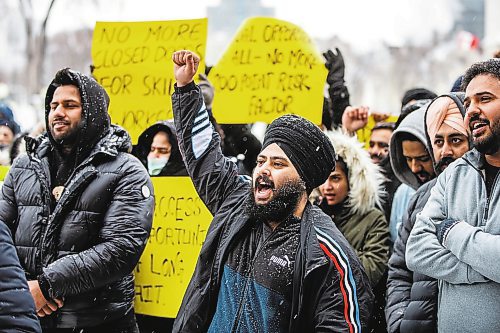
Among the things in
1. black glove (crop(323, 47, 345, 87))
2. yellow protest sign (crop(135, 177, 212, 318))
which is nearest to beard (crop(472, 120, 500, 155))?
yellow protest sign (crop(135, 177, 212, 318))

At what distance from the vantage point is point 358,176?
4.90 metres

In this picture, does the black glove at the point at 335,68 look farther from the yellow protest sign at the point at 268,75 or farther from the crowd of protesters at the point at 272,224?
the crowd of protesters at the point at 272,224

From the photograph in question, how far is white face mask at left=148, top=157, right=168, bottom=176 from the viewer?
558 cm

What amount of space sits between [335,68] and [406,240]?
8.29ft

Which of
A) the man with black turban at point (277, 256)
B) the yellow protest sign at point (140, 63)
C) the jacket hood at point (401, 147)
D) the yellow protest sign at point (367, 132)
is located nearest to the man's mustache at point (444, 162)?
the jacket hood at point (401, 147)

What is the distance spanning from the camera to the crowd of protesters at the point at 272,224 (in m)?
3.23

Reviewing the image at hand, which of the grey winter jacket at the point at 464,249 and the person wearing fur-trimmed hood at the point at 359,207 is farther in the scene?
the person wearing fur-trimmed hood at the point at 359,207

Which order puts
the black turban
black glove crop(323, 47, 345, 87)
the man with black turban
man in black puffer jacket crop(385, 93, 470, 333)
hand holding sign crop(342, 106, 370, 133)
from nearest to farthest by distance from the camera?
the man with black turban → the black turban → man in black puffer jacket crop(385, 93, 470, 333) → hand holding sign crop(342, 106, 370, 133) → black glove crop(323, 47, 345, 87)

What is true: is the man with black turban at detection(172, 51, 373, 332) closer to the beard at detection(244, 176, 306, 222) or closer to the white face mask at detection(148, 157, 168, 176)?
the beard at detection(244, 176, 306, 222)

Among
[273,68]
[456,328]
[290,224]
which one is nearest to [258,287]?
[290,224]

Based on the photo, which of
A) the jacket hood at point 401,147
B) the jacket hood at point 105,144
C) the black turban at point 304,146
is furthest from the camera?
the jacket hood at point 401,147

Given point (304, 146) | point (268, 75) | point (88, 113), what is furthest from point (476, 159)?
point (268, 75)

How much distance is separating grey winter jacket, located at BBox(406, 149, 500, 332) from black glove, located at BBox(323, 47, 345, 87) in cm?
271

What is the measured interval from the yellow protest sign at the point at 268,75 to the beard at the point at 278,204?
6.78 ft
